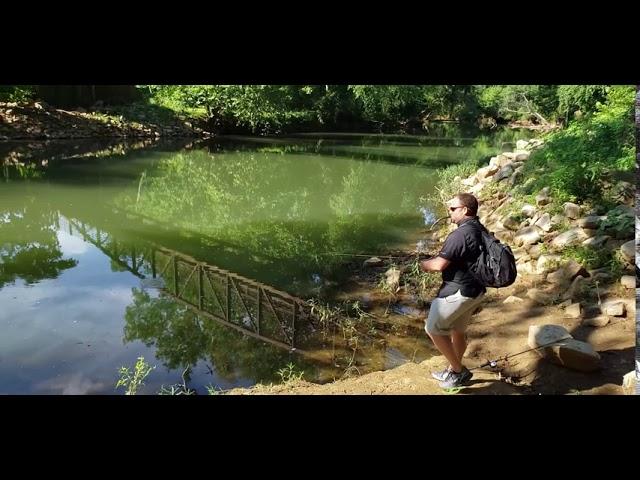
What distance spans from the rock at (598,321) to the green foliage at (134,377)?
4.40 m

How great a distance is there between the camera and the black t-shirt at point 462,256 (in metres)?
3.95

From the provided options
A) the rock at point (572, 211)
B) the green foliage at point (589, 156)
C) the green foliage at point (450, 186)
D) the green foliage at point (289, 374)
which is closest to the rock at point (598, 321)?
the rock at point (572, 211)

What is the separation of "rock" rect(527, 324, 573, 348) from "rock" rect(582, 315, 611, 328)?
1.99 ft

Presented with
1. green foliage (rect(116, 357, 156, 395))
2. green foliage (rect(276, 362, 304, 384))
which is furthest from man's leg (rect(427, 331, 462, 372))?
green foliage (rect(116, 357, 156, 395))

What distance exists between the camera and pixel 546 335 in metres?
4.87

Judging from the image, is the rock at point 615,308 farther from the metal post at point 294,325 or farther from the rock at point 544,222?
the metal post at point 294,325

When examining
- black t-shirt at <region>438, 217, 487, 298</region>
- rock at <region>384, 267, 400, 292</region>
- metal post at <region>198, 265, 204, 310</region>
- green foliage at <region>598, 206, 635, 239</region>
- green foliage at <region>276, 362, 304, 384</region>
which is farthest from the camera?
rock at <region>384, 267, 400, 292</region>

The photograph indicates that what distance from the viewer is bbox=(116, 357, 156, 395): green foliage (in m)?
4.97

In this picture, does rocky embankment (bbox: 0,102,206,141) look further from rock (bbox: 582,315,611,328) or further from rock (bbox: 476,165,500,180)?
rock (bbox: 582,315,611,328)
